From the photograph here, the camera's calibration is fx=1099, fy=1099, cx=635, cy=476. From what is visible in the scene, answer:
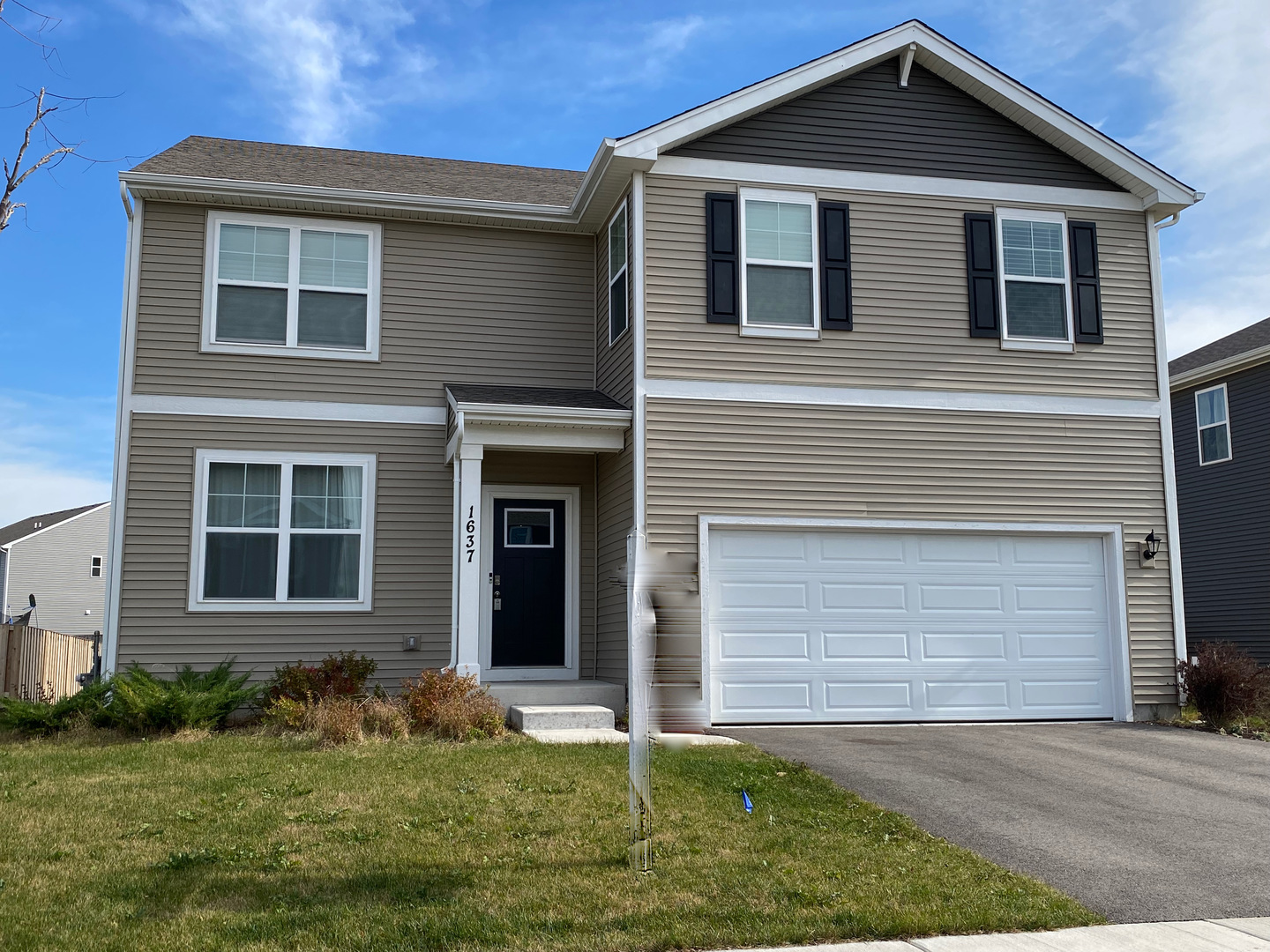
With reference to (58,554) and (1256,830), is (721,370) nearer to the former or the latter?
(1256,830)

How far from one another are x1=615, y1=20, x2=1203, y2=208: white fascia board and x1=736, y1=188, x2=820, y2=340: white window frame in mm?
877

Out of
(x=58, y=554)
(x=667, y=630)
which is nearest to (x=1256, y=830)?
(x=667, y=630)

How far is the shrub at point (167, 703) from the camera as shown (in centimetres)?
1027

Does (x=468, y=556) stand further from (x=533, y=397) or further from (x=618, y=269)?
(x=618, y=269)

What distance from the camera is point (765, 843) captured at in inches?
249

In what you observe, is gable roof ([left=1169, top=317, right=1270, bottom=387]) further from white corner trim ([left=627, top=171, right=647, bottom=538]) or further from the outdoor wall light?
white corner trim ([left=627, top=171, right=647, bottom=538])

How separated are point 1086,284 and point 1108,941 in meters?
9.30

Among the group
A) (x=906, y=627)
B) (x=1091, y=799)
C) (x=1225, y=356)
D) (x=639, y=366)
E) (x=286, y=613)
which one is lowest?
(x=1091, y=799)

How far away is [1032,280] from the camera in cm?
1255

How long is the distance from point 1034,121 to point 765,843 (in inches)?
379

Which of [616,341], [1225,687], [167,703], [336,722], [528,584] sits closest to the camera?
[336,722]

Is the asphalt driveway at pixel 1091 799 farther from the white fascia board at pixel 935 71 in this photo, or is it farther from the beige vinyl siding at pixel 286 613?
the white fascia board at pixel 935 71

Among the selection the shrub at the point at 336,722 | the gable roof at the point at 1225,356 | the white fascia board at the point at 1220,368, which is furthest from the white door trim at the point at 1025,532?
the gable roof at the point at 1225,356

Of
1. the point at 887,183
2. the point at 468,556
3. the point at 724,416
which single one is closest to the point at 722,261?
the point at 724,416
